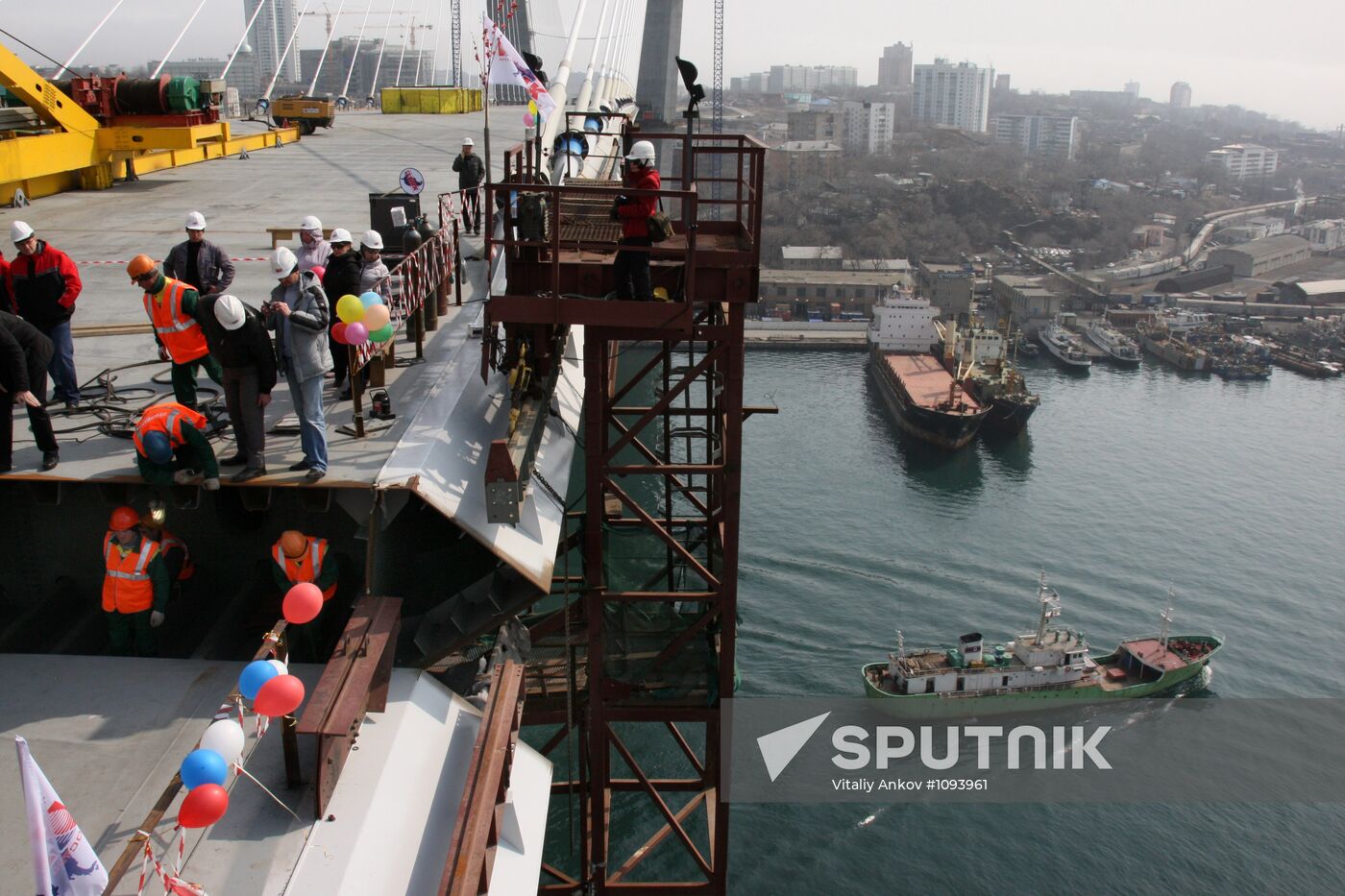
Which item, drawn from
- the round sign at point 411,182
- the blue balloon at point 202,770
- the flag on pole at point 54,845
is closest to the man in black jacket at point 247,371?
the blue balloon at point 202,770

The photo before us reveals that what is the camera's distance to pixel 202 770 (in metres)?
5.96

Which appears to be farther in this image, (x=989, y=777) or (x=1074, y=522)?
(x=1074, y=522)

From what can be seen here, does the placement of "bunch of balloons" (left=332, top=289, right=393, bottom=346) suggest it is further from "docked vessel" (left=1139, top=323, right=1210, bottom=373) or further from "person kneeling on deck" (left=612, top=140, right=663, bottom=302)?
"docked vessel" (left=1139, top=323, right=1210, bottom=373)

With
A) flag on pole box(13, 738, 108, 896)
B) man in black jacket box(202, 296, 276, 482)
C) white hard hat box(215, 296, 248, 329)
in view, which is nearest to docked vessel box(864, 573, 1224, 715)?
man in black jacket box(202, 296, 276, 482)

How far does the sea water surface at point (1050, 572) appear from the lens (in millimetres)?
22078

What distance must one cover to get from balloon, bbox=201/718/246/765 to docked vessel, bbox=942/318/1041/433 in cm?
5223

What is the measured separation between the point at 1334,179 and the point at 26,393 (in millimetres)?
199318

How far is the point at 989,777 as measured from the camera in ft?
85.6

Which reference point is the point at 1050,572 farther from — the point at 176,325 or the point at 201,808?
the point at 201,808

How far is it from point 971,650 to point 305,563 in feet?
76.1

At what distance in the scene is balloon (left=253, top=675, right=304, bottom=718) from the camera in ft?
21.2

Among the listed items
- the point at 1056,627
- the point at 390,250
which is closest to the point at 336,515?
the point at 390,250

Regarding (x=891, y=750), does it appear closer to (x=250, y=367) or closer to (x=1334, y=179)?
(x=250, y=367)

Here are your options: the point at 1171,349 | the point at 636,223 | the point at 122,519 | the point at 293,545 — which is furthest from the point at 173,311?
the point at 1171,349
